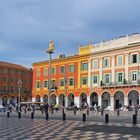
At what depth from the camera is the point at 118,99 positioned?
223 ft

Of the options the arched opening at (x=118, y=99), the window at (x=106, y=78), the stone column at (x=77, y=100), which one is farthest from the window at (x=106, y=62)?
the stone column at (x=77, y=100)

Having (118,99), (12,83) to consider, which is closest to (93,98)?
(118,99)

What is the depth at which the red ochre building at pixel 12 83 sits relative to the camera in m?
107

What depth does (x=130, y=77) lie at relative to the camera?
64500 millimetres

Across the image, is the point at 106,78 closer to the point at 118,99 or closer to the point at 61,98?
the point at 118,99

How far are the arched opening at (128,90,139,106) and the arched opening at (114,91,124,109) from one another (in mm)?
1884

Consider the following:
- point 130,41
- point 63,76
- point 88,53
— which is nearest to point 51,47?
point 130,41

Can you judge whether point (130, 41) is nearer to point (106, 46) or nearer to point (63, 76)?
point (106, 46)

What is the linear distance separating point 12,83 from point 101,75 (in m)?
46.9

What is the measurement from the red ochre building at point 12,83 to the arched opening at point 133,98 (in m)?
48.8

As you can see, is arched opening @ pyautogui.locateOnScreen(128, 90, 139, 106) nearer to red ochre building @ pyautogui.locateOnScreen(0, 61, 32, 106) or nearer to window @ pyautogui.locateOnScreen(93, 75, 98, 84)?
window @ pyautogui.locateOnScreen(93, 75, 98, 84)

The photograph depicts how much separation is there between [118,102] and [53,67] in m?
20.1

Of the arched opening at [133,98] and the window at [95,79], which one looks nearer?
the arched opening at [133,98]

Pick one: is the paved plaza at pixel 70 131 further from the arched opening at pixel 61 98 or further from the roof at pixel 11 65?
the roof at pixel 11 65
